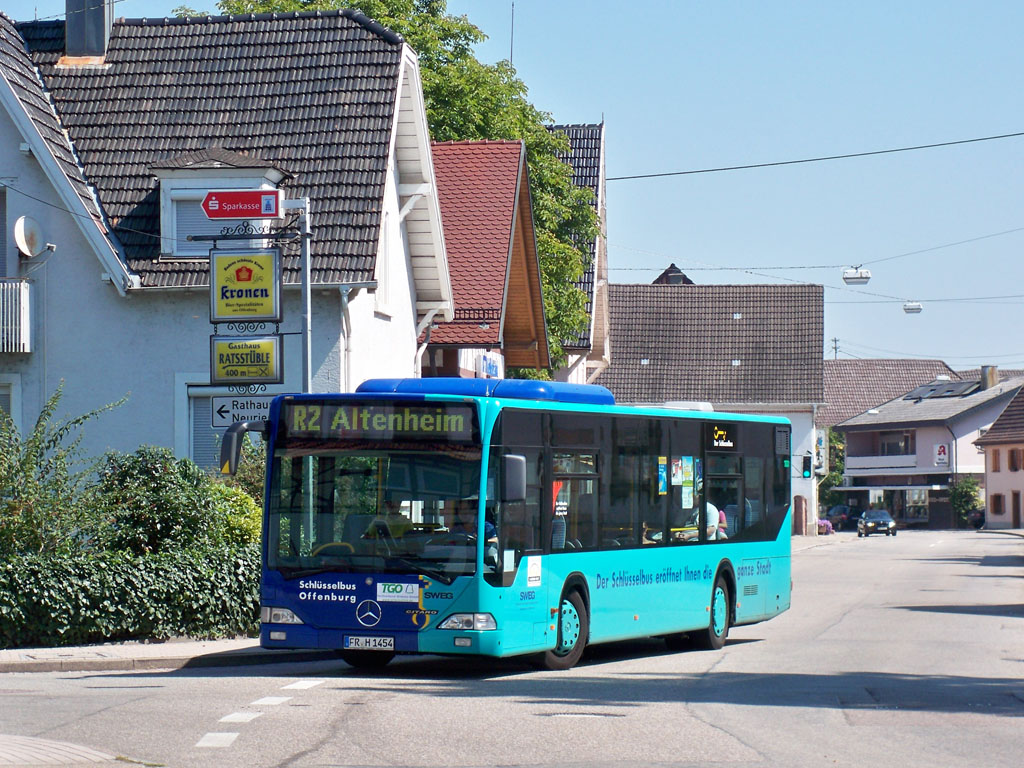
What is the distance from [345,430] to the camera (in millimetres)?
14422

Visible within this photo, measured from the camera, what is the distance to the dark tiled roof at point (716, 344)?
7138 centimetres

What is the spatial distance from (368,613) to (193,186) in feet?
42.8

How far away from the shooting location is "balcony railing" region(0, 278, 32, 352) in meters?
24.9

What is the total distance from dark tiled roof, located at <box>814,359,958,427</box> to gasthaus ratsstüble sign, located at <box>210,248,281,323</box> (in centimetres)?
9688

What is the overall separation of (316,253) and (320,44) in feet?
16.0

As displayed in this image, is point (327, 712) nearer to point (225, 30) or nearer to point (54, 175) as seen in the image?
point (54, 175)

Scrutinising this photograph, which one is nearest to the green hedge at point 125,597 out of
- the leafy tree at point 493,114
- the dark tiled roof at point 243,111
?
the dark tiled roof at point 243,111

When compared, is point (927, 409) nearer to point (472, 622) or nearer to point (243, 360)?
point (243, 360)

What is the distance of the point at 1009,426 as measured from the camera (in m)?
92.0

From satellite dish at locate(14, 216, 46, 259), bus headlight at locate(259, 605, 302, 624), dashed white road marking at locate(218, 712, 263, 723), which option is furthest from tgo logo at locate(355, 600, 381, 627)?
satellite dish at locate(14, 216, 46, 259)

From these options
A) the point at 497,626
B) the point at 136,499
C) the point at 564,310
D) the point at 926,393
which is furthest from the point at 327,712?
A: the point at 926,393

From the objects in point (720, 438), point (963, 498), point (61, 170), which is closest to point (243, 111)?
point (61, 170)

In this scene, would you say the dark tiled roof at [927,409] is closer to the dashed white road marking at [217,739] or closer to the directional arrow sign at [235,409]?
the directional arrow sign at [235,409]

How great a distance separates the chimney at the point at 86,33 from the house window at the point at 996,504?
76.8 m
